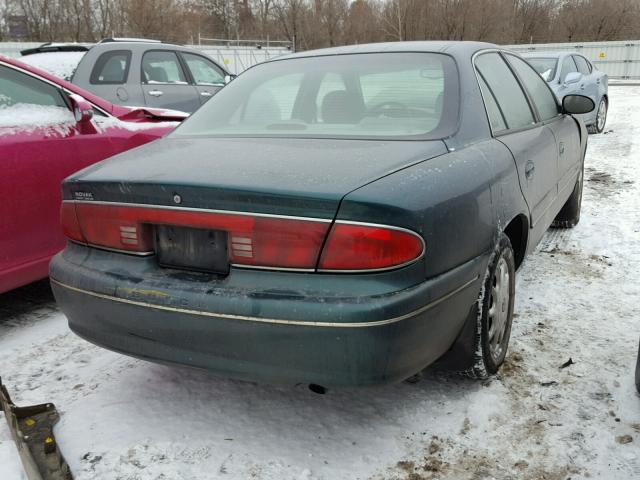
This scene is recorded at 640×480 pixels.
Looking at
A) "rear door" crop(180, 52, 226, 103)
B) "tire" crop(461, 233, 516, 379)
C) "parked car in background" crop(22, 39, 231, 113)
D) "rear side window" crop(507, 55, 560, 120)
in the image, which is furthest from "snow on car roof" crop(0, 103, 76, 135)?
"rear door" crop(180, 52, 226, 103)

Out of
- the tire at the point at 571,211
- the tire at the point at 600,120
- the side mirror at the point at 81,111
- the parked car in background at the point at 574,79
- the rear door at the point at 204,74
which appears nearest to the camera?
the side mirror at the point at 81,111

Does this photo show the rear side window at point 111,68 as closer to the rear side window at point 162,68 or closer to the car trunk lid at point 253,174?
the rear side window at point 162,68

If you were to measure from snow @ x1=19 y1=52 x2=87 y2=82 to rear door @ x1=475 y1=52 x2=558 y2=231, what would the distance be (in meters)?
5.86

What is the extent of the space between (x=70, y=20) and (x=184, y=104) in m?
34.0

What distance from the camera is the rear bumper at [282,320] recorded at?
1.85 m

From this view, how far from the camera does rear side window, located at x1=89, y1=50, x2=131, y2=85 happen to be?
7369 mm

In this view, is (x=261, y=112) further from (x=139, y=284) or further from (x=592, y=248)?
(x=592, y=248)

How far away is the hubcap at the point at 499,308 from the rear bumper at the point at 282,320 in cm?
34

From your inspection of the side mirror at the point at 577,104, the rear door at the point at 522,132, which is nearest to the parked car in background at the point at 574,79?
the side mirror at the point at 577,104

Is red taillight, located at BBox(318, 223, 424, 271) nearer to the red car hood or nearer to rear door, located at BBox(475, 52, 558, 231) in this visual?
rear door, located at BBox(475, 52, 558, 231)

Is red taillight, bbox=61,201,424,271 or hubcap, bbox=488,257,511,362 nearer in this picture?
red taillight, bbox=61,201,424,271

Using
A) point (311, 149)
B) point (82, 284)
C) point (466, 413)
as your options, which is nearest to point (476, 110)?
point (311, 149)

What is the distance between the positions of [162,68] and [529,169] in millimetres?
6213

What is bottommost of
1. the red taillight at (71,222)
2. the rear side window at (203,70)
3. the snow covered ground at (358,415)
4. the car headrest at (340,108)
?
the snow covered ground at (358,415)
